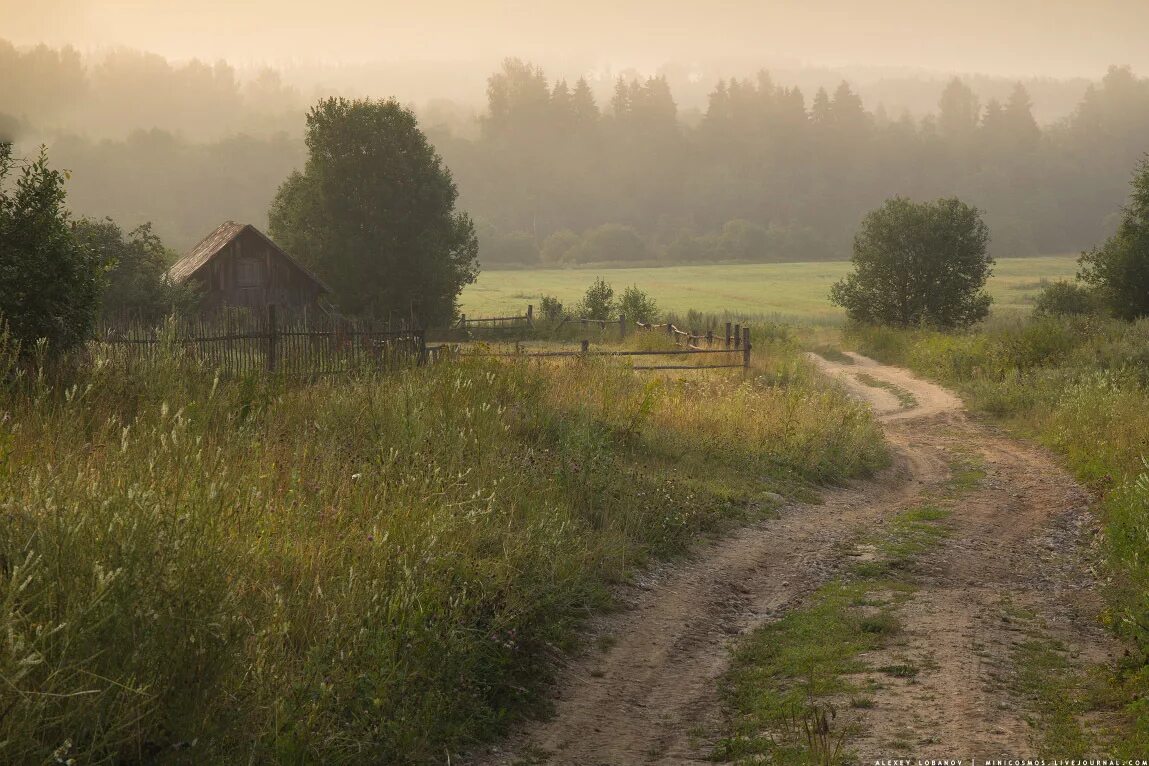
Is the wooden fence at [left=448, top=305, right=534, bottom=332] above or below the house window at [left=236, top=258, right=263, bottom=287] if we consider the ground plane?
below

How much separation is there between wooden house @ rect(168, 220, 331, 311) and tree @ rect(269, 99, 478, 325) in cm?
348

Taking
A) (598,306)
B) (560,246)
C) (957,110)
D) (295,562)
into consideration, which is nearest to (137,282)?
(598,306)

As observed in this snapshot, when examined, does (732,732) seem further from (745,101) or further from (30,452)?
(745,101)

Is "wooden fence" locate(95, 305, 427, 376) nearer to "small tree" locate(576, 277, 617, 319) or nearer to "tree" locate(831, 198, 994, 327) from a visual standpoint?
"small tree" locate(576, 277, 617, 319)

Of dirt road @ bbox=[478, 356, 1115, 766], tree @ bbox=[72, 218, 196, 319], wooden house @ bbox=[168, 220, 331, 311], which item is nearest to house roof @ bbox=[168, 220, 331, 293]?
wooden house @ bbox=[168, 220, 331, 311]

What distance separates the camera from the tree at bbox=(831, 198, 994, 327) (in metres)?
44.8

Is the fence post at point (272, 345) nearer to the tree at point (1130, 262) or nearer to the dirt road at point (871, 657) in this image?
the dirt road at point (871, 657)

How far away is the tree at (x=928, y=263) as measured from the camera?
147 ft

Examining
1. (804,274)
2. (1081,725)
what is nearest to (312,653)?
(1081,725)

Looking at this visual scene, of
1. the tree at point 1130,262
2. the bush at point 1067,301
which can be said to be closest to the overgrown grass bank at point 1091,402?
the bush at point 1067,301

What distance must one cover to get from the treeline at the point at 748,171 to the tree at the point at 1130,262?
3327 inches

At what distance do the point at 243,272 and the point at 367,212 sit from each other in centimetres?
739

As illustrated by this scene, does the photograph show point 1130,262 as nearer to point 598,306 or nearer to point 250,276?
point 598,306

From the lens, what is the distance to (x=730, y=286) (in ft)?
279
